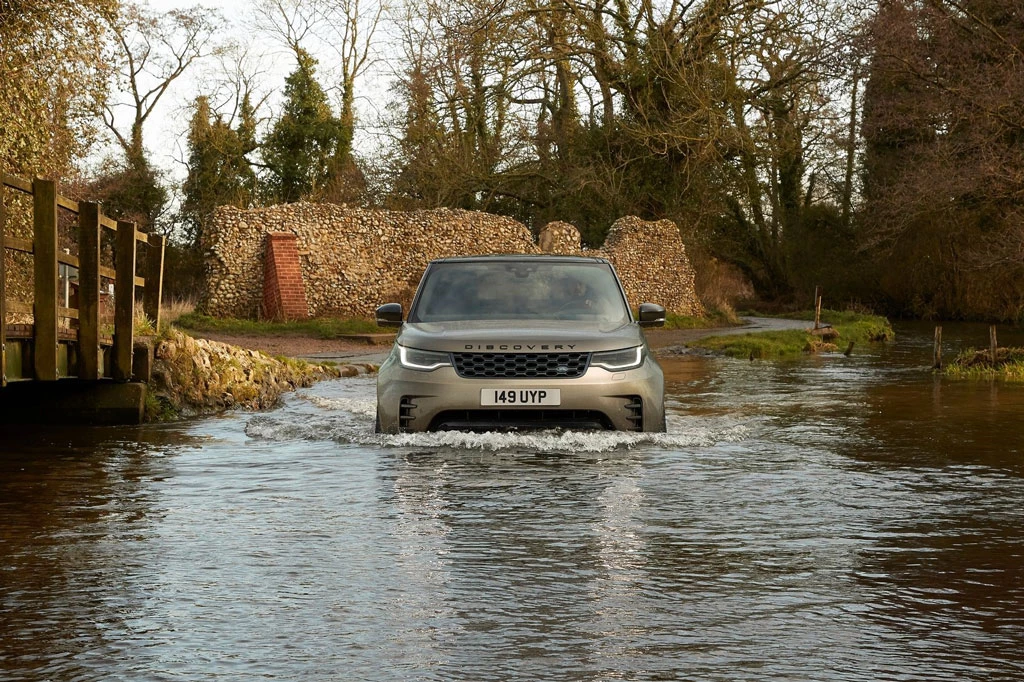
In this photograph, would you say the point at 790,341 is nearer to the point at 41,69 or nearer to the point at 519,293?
the point at 41,69

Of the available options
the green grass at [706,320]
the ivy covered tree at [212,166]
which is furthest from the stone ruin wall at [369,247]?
the ivy covered tree at [212,166]

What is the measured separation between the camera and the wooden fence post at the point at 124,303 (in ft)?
49.9

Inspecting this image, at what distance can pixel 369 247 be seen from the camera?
43.1 meters

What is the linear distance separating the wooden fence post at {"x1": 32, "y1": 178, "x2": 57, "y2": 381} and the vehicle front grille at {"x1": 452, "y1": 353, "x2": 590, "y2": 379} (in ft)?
14.0

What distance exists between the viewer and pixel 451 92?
165ft

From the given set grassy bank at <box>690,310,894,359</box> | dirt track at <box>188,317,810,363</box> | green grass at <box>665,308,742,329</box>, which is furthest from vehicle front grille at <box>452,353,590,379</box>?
green grass at <box>665,308,742,329</box>

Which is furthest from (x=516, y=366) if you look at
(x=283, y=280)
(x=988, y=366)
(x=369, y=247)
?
(x=369, y=247)

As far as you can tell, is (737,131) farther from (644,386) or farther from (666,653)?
(666,653)

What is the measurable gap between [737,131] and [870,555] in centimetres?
3871

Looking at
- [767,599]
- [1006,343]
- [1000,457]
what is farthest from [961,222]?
[767,599]

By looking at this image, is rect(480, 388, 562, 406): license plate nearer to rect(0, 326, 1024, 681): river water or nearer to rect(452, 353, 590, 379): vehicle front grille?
rect(452, 353, 590, 379): vehicle front grille

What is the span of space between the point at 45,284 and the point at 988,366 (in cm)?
1563

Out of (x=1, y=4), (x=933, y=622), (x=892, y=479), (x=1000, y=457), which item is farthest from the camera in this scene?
(x=1, y=4)

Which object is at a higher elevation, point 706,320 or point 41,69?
point 41,69
